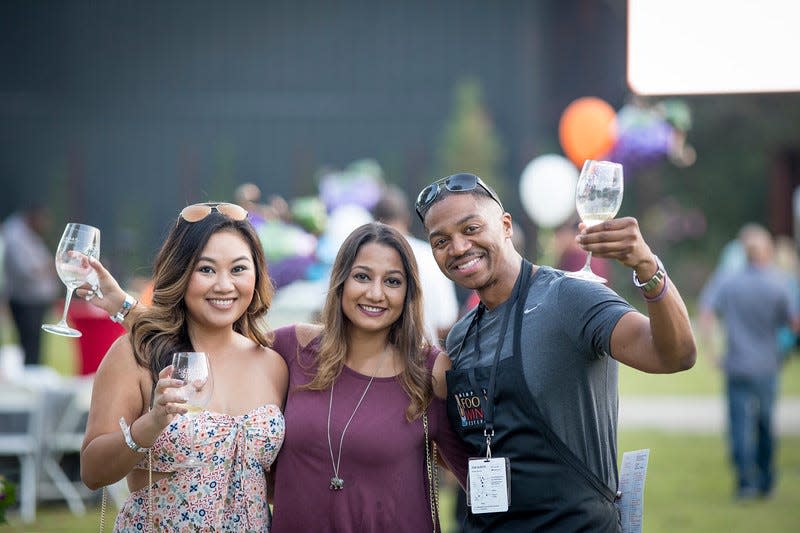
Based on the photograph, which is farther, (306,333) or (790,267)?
(790,267)

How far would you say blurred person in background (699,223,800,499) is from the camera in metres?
8.23

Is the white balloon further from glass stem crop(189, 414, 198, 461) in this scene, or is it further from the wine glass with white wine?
glass stem crop(189, 414, 198, 461)

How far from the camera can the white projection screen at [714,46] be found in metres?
5.45

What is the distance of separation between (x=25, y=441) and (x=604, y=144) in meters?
8.91

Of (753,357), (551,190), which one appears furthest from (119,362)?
(551,190)

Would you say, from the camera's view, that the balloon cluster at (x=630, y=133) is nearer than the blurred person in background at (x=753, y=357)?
No

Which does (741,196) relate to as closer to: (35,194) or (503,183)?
(503,183)

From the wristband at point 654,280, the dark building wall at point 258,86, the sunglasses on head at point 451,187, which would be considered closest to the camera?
the wristband at point 654,280

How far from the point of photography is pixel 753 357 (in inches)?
328

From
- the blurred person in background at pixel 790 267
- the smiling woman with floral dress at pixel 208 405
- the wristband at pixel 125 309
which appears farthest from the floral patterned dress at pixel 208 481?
the blurred person in background at pixel 790 267

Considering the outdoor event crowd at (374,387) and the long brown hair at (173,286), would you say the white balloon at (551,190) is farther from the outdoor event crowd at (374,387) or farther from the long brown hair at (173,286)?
the long brown hair at (173,286)

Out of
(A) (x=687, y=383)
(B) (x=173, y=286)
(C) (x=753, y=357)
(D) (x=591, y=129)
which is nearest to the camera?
(B) (x=173, y=286)

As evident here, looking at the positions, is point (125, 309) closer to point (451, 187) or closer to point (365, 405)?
point (365, 405)

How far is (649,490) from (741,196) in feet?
110
